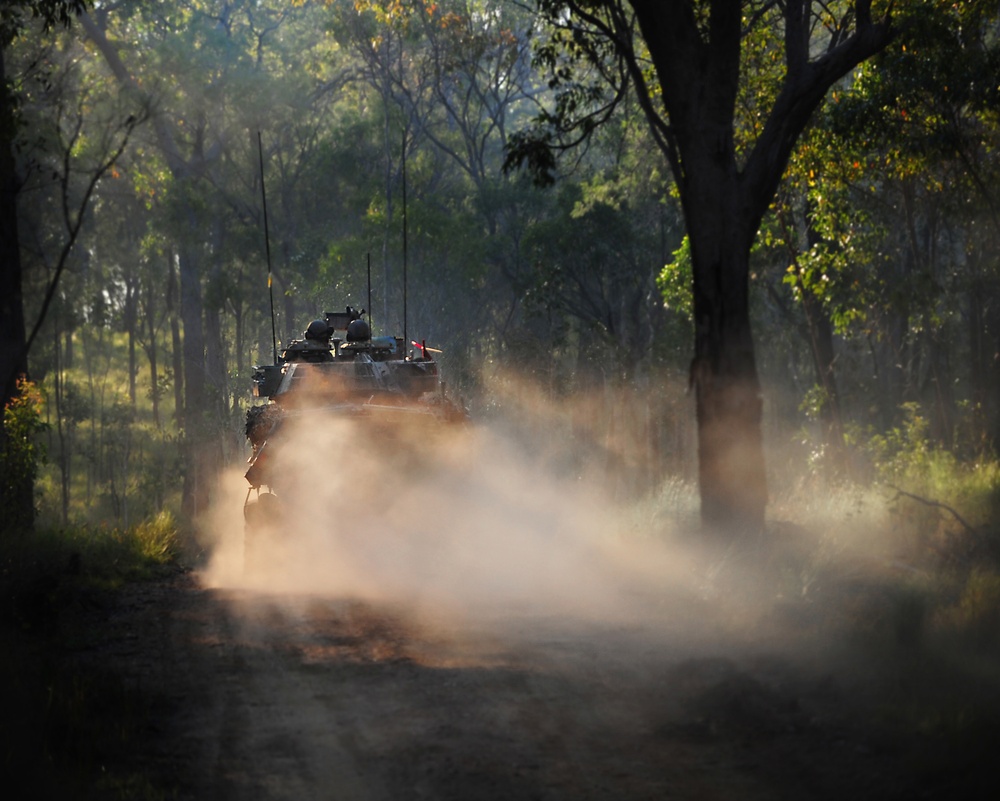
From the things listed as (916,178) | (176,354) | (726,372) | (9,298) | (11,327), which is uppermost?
(916,178)

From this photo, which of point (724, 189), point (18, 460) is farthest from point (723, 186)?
point (18, 460)

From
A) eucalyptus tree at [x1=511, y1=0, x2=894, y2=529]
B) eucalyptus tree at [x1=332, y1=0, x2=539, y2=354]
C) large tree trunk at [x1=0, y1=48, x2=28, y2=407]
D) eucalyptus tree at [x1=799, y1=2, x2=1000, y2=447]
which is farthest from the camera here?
eucalyptus tree at [x1=332, y1=0, x2=539, y2=354]

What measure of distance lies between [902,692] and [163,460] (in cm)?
3778

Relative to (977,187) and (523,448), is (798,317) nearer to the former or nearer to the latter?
(523,448)

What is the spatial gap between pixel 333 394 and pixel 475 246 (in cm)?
2651

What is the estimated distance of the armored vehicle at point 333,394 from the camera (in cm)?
1159

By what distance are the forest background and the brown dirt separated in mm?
9550

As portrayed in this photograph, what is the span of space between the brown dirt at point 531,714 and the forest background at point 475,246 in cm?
955

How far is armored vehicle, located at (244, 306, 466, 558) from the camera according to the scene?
11.6 meters

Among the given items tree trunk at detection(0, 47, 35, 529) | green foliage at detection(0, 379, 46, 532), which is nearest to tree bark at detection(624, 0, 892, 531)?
tree trunk at detection(0, 47, 35, 529)

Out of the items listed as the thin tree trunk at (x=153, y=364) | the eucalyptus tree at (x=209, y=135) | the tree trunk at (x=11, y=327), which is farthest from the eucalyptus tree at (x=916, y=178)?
the thin tree trunk at (x=153, y=364)

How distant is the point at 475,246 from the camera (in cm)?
3953

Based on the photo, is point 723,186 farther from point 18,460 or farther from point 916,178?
point 916,178

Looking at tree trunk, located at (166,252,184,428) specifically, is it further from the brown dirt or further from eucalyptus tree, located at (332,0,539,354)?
the brown dirt
